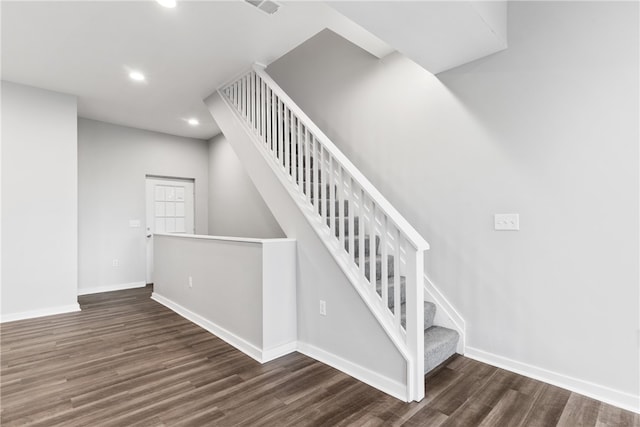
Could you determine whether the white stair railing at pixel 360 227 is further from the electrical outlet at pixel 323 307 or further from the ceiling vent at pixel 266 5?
the ceiling vent at pixel 266 5

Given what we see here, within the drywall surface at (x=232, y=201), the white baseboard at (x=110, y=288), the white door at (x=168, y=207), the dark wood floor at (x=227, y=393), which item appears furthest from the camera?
the white door at (x=168, y=207)

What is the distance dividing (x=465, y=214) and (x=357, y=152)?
54.2 inches

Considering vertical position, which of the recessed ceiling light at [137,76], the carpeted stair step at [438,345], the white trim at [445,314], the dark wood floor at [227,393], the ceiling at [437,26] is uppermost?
the recessed ceiling light at [137,76]

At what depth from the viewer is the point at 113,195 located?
5312mm

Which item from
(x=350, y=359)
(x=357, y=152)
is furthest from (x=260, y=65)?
(x=350, y=359)

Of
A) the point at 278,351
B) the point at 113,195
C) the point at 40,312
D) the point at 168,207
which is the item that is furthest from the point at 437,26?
the point at 168,207

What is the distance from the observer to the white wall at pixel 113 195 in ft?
16.5

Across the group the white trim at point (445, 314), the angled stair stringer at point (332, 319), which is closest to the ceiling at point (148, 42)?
the angled stair stringer at point (332, 319)

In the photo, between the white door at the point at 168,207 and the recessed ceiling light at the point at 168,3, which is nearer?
the recessed ceiling light at the point at 168,3

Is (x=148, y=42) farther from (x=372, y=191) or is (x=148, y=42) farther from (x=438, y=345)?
(x=438, y=345)

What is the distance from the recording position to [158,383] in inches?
88.8

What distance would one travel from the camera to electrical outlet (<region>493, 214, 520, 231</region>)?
242 cm

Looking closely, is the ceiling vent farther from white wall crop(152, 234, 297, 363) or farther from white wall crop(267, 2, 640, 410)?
white wall crop(152, 234, 297, 363)

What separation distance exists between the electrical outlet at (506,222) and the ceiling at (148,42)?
1.94 meters
